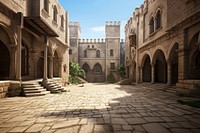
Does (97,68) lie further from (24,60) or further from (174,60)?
(24,60)

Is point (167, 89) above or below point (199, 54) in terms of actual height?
below

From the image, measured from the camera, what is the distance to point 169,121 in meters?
3.72

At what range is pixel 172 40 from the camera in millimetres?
10648

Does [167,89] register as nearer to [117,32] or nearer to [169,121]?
[169,121]

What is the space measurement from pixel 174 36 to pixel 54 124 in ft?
34.6

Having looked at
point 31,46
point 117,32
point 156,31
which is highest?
point 117,32

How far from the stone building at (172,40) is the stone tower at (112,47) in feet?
41.1

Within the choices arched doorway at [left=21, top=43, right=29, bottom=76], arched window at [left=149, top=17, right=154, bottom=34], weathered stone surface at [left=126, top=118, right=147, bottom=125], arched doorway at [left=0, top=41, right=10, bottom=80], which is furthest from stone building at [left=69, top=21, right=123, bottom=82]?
weathered stone surface at [left=126, top=118, right=147, bottom=125]

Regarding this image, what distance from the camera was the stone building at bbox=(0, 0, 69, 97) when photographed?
7716 millimetres

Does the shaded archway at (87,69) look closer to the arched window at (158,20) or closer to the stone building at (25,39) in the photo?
the stone building at (25,39)

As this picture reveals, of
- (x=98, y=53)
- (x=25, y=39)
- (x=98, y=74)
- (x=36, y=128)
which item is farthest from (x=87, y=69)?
(x=36, y=128)

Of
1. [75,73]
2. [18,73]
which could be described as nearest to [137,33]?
[75,73]

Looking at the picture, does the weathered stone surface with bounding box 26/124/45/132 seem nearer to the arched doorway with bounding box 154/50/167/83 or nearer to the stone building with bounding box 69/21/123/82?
the arched doorway with bounding box 154/50/167/83

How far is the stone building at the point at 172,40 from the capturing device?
27.3ft
